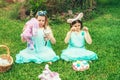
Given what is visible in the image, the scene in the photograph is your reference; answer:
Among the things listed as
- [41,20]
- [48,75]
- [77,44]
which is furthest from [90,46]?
[48,75]

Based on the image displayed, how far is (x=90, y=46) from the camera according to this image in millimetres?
9914

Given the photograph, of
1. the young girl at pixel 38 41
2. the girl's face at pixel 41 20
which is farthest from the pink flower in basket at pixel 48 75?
the girl's face at pixel 41 20

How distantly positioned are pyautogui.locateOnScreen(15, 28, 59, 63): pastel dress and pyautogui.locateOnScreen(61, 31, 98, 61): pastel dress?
0.29 meters

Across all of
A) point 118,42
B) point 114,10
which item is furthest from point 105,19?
point 118,42

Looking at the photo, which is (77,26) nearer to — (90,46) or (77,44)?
(77,44)

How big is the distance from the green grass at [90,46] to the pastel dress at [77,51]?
169 millimetres

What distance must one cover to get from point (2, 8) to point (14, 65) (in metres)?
5.35

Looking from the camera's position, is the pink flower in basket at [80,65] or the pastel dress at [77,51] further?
the pastel dress at [77,51]

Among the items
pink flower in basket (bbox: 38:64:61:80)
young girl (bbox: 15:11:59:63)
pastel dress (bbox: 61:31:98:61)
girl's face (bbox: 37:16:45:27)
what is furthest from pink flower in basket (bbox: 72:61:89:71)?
girl's face (bbox: 37:16:45:27)

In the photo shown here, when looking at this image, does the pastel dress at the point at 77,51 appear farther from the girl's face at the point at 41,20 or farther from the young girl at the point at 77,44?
the girl's face at the point at 41,20

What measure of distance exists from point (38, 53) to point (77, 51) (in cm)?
95

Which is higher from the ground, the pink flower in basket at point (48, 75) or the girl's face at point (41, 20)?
the girl's face at point (41, 20)

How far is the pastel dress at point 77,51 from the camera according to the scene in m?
8.86

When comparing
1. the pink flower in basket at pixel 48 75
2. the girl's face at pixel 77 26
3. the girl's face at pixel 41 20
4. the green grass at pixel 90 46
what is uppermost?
the girl's face at pixel 41 20
